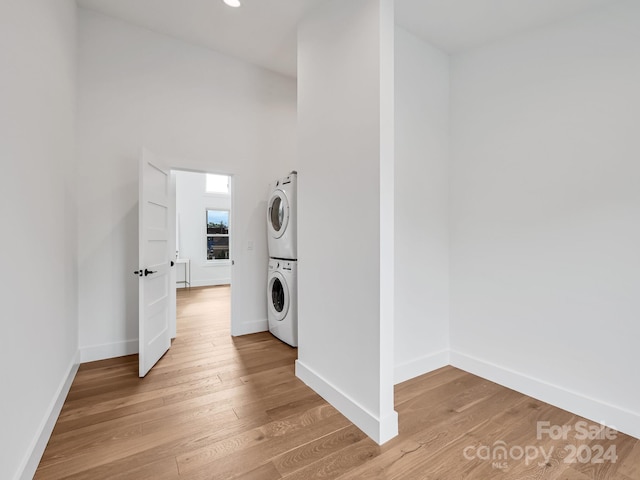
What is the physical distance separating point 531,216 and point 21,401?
326cm

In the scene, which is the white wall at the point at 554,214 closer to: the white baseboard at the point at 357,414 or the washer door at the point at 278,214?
the white baseboard at the point at 357,414

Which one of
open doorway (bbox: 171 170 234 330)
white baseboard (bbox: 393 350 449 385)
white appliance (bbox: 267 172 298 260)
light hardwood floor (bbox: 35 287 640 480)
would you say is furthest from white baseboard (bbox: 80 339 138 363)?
open doorway (bbox: 171 170 234 330)

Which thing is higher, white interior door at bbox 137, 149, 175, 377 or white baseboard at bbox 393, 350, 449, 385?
white interior door at bbox 137, 149, 175, 377

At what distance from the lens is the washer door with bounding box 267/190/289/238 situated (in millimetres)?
3189

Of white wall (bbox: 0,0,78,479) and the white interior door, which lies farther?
the white interior door

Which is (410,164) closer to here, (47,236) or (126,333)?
(47,236)

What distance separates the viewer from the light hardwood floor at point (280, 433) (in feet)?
4.90

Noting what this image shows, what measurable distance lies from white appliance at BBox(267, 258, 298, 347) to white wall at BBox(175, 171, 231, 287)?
4.50m

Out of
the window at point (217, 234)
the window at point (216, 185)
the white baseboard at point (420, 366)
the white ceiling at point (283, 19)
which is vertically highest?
the white ceiling at point (283, 19)

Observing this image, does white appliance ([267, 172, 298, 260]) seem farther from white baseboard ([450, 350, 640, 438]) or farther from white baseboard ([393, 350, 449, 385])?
white baseboard ([450, 350, 640, 438])

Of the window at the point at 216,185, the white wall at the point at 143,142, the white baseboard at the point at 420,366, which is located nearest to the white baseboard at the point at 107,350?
the white wall at the point at 143,142

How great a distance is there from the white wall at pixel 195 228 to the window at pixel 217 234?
0.42 ft

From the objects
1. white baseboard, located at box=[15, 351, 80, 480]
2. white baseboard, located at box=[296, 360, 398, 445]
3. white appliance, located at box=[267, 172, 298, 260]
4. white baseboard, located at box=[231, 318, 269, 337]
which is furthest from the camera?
white baseboard, located at box=[231, 318, 269, 337]

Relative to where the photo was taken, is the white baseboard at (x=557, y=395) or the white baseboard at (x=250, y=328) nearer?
the white baseboard at (x=557, y=395)
